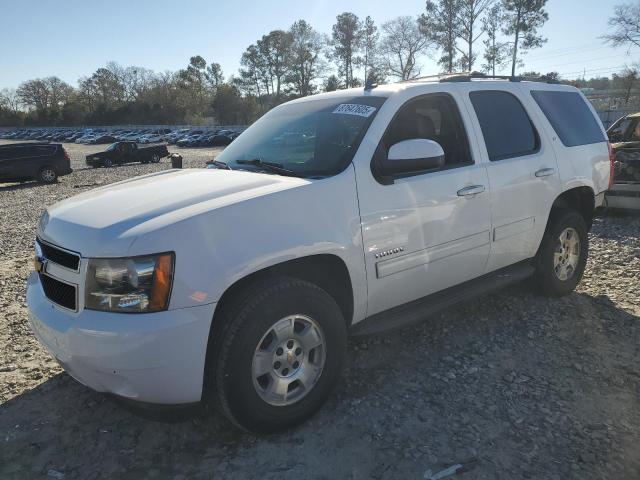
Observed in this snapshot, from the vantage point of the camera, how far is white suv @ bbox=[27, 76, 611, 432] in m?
2.34

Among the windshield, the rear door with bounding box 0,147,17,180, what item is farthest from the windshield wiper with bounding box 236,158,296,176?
the rear door with bounding box 0,147,17,180

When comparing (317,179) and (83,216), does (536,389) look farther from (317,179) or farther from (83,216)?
(83,216)

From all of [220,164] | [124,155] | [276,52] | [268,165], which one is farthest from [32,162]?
[276,52]

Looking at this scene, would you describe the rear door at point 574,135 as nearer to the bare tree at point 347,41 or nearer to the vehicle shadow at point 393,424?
the vehicle shadow at point 393,424

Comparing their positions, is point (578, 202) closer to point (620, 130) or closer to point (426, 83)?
point (426, 83)

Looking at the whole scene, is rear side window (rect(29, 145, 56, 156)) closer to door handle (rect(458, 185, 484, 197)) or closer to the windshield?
the windshield

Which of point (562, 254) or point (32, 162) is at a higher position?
point (32, 162)

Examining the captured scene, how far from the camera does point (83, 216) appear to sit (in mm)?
2670

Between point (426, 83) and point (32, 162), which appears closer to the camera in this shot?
point (426, 83)

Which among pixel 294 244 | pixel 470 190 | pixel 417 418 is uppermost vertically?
pixel 470 190

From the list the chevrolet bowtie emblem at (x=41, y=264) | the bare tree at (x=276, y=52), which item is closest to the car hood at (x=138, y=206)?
the chevrolet bowtie emblem at (x=41, y=264)

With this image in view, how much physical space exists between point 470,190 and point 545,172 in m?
1.04

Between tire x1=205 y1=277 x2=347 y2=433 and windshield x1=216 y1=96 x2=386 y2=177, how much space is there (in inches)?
32.1

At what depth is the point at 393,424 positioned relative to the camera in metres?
2.90
